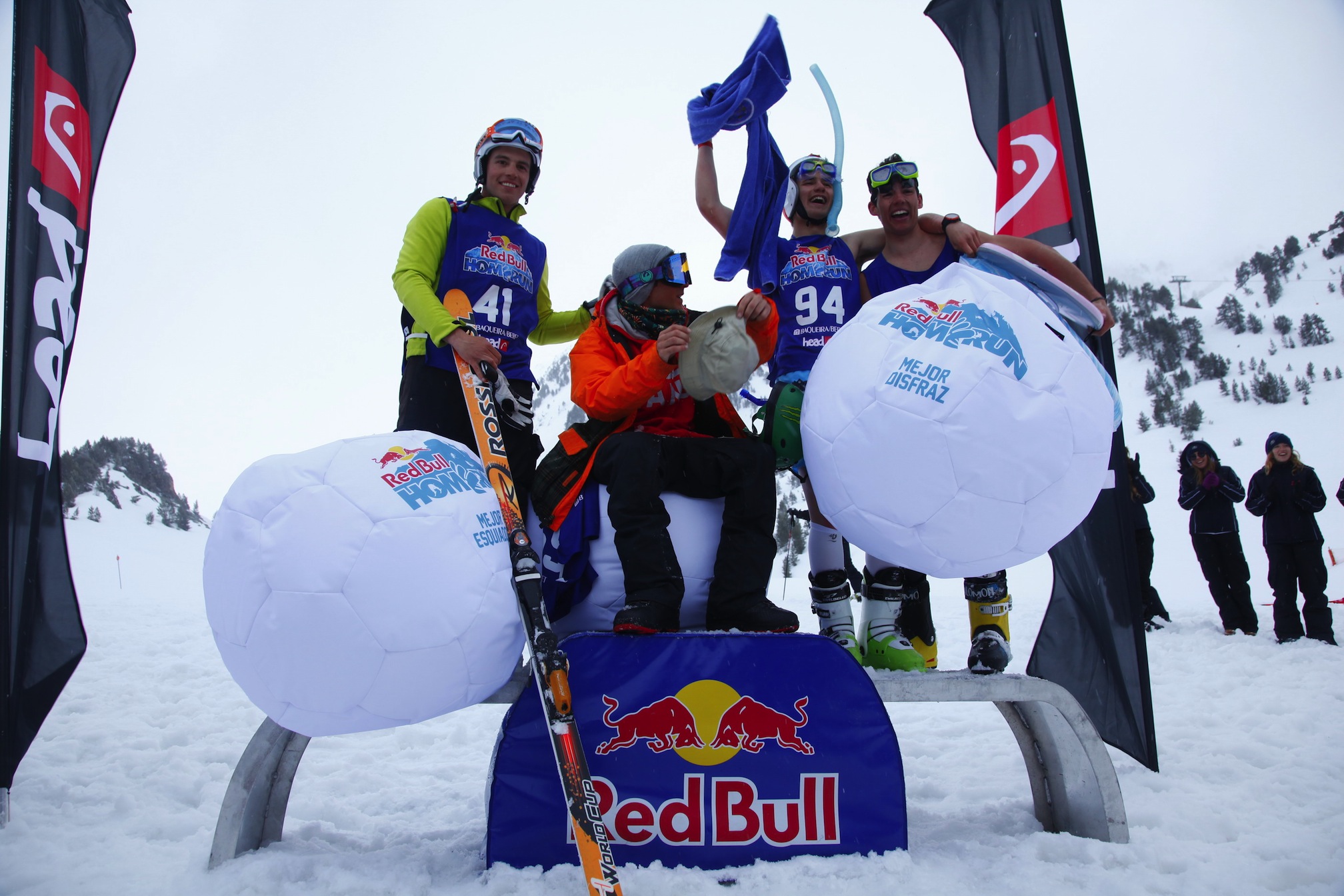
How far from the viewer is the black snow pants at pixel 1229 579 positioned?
264 inches

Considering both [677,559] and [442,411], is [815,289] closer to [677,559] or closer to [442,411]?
[677,559]

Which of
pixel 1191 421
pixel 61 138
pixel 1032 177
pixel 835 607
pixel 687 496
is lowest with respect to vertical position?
pixel 835 607

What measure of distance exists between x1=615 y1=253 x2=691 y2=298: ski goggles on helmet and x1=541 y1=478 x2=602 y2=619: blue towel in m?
0.72

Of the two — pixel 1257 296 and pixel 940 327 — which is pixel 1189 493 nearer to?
pixel 940 327

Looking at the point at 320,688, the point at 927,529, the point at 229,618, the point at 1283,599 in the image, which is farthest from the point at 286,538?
the point at 1283,599

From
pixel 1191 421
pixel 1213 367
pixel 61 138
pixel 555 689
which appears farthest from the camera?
pixel 1213 367

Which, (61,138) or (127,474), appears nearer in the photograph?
(61,138)

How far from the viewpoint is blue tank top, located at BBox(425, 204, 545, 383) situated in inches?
118

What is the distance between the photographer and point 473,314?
2.98m

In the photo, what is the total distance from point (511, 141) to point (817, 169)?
1211mm

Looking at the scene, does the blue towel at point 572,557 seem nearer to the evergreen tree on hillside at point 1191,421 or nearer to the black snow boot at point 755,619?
the black snow boot at point 755,619

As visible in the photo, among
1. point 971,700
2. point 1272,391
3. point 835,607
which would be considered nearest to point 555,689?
point 835,607

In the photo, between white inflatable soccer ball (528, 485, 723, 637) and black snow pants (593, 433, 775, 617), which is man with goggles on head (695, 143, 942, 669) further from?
white inflatable soccer ball (528, 485, 723, 637)

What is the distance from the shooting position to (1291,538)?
21.4 feet
